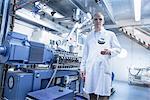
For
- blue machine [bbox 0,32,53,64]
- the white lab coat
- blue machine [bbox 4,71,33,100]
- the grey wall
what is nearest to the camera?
the white lab coat

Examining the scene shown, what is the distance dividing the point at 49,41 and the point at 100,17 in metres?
2.10

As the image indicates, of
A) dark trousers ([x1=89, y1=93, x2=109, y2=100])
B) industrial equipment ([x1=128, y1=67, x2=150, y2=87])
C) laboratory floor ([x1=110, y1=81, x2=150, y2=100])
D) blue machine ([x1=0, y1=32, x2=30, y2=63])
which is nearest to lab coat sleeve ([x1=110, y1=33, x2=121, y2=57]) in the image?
dark trousers ([x1=89, y1=93, x2=109, y2=100])

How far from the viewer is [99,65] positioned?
1835mm

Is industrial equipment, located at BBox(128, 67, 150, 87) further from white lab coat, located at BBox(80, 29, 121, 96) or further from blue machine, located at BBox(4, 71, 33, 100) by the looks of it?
blue machine, located at BBox(4, 71, 33, 100)

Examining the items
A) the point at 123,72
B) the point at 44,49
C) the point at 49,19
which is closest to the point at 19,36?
the point at 44,49

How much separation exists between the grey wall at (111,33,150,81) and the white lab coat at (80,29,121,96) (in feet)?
20.9

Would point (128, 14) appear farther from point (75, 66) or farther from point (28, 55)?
point (28, 55)

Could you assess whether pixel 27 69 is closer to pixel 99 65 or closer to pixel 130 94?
pixel 99 65

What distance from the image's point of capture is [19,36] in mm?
2066

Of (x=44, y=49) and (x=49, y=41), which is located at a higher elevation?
(x=49, y=41)

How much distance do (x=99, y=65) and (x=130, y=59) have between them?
6.60 metres

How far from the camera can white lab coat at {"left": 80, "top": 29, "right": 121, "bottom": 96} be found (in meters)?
1.81

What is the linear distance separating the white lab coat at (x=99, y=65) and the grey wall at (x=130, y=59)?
20.9 ft

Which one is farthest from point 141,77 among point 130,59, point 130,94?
point 130,94
